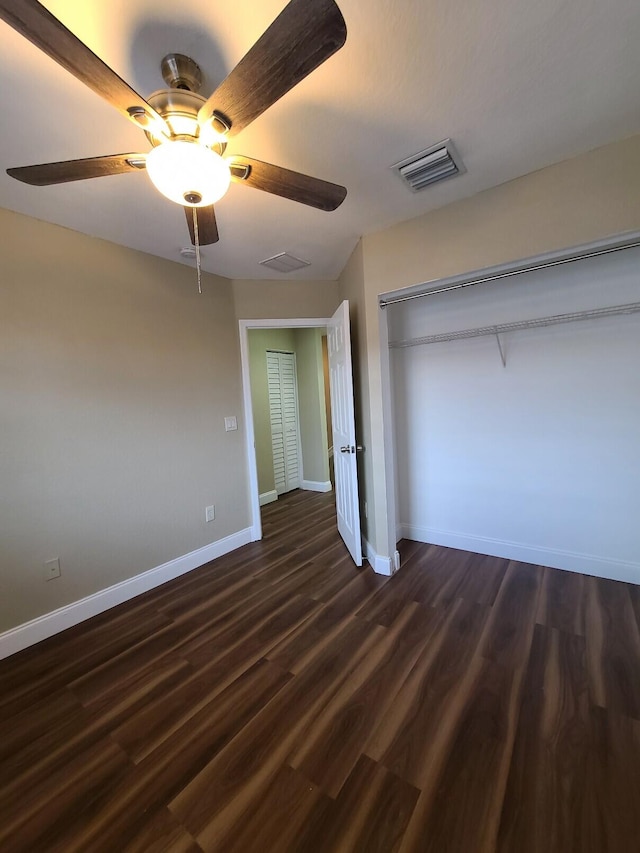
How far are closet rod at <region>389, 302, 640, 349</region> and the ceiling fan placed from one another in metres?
1.57

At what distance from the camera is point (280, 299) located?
3.23 meters

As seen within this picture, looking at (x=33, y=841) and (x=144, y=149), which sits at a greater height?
(x=144, y=149)

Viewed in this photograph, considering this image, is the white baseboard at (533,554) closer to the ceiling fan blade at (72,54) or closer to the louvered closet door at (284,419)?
the louvered closet door at (284,419)

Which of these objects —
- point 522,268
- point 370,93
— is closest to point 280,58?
point 370,93

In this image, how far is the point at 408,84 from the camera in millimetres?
1262

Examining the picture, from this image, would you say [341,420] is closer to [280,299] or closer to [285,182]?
[280,299]

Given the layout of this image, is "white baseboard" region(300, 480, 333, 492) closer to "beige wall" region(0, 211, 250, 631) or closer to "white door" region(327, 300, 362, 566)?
"white door" region(327, 300, 362, 566)

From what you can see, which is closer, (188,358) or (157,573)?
(157,573)

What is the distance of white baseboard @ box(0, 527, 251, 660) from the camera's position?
1996 millimetres

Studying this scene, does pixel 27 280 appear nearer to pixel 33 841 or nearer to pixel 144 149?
pixel 144 149

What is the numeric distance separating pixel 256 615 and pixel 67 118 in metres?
2.64

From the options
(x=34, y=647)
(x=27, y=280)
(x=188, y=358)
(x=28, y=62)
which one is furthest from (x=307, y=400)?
(x=28, y=62)

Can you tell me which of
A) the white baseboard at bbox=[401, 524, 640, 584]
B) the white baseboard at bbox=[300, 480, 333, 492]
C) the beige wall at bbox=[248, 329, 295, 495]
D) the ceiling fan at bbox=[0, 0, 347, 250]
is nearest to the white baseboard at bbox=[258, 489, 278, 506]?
the beige wall at bbox=[248, 329, 295, 495]

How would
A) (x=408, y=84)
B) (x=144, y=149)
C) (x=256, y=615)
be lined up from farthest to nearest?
(x=256, y=615) → (x=144, y=149) → (x=408, y=84)
